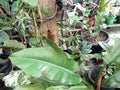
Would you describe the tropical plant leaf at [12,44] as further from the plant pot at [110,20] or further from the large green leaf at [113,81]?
the plant pot at [110,20]

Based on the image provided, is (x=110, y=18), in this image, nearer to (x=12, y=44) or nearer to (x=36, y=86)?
(x=12, y=44)

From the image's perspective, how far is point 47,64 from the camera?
1.10 metres

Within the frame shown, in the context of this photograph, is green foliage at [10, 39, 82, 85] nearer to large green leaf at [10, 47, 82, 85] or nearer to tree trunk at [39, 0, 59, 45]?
large green leaf at [10, 47, 82, 85]

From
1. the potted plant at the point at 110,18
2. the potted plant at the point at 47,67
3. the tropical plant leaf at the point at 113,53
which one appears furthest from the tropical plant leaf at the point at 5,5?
the potted plant at the point at 110,18

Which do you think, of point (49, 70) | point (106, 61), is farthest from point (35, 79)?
point (106, 61)

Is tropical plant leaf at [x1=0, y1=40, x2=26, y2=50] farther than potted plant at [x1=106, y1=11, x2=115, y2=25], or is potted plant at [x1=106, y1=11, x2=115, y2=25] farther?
potted plant at [x1=106, y1=11, x2=115, y2=25]

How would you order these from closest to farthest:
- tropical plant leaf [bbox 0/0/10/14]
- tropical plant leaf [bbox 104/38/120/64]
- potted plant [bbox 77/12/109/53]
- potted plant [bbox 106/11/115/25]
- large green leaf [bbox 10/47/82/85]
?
large green leaf [bbox 10/47/82/85] → tropical plant leaf [bbox 104/38/120/64] → tropical plant leaf [bbox 0/0/10/14] → potted plant [bbox 77/12/109/53] → potted plant [bbox 106/11/115/25]

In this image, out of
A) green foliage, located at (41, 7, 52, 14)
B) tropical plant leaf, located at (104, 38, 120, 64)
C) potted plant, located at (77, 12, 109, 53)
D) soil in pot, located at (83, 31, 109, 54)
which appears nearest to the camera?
tropical plant leaf, located at (104, 38, 120, 64)

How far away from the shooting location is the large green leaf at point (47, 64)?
1050 mm

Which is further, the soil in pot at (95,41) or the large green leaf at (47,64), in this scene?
the soil in pot at (95,41)

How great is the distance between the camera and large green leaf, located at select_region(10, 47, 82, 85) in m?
1.05

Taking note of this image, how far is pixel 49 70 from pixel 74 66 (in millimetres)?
144

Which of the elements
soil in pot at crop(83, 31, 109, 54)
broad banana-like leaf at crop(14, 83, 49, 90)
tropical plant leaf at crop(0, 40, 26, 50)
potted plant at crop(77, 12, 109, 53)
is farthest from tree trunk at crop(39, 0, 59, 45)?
soil in pot at crop(83, 31, 109, 54)

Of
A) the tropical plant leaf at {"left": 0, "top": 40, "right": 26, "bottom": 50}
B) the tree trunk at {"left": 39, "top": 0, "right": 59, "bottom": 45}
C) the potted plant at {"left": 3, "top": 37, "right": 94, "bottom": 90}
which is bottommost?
the potted plant at {"left": 3, "top": 37, "right": 94, "bottom": 90}
